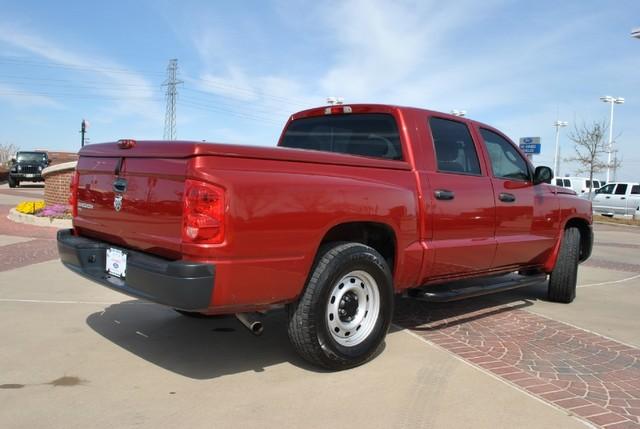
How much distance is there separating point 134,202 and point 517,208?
3.58m

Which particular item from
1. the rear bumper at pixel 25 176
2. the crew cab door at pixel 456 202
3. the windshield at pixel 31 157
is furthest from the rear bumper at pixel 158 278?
the windshield at pixel 31 157

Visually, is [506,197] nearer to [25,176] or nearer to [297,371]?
[297,371]

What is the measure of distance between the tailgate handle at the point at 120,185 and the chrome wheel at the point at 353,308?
1578 millimetres

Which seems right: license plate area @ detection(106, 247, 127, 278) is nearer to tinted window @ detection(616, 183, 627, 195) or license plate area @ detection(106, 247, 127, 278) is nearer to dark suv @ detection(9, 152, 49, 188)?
tinted window @ detection(616, 183, 627, 195)

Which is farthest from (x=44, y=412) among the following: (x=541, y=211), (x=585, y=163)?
(x=585, y=163)

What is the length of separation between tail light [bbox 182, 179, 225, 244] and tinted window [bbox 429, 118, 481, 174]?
2190 millimetres

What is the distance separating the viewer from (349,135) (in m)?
5.02

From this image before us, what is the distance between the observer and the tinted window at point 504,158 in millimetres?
5418

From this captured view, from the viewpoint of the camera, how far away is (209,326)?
195 inches

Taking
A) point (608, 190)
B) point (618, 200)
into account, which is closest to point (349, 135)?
point (618, 200)

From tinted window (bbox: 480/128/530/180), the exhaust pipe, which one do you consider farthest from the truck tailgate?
tinted window (bbox: 480/128/530/180)

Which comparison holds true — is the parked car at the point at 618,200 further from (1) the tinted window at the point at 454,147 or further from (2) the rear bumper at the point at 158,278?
(2) the rear bumper at the point at 158,278

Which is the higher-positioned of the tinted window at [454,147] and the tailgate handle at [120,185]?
the tinted window at [454,147]

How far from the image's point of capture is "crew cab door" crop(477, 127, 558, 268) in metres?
5.25
